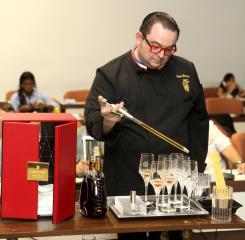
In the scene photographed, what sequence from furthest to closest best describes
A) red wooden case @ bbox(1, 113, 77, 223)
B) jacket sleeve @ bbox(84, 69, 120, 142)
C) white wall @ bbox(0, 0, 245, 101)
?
white wall @ bbox(0, 0, 245, 101)
jacket sleeve @ bbox(84, 69, 120, 142)
red wooden case @ bbox(1, 113, 77, 223)

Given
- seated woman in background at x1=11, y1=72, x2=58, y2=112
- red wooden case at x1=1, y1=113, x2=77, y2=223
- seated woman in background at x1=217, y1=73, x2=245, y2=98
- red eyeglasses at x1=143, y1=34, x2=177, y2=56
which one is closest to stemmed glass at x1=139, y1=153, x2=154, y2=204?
red wooden case at x1=1, y1=113, x2=77, y2=223

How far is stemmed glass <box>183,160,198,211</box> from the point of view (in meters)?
2.30

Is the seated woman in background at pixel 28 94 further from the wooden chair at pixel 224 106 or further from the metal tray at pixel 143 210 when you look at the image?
the metal tray at pixel 143 210

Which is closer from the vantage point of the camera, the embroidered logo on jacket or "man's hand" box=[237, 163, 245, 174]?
the embroidered logo on jacket

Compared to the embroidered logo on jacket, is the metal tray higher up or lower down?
lower down

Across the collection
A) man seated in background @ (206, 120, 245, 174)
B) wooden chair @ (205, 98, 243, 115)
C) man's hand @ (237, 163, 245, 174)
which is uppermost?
wooden chair @ (205, 98, 243, 115)

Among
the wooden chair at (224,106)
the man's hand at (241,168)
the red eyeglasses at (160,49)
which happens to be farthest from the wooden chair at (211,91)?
the red eyeglasses at (160,49)

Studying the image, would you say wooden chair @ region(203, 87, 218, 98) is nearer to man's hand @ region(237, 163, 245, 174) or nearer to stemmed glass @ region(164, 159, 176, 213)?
man's hand @ region(237, 163, 245, 174)

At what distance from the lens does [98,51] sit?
9.98 meters

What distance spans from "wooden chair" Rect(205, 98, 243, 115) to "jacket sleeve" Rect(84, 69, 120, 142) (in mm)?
4858

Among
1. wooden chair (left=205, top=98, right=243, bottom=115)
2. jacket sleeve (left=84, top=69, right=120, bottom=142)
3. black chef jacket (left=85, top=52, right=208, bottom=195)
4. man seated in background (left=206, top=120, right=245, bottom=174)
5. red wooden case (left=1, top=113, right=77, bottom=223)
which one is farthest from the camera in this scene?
wooden chair (left=205, top=98, right=243, bottom=115)

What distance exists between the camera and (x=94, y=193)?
2.20m

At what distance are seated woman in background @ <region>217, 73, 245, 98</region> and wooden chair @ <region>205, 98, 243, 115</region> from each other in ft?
7.52

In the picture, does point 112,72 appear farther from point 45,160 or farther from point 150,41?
point 45,160
